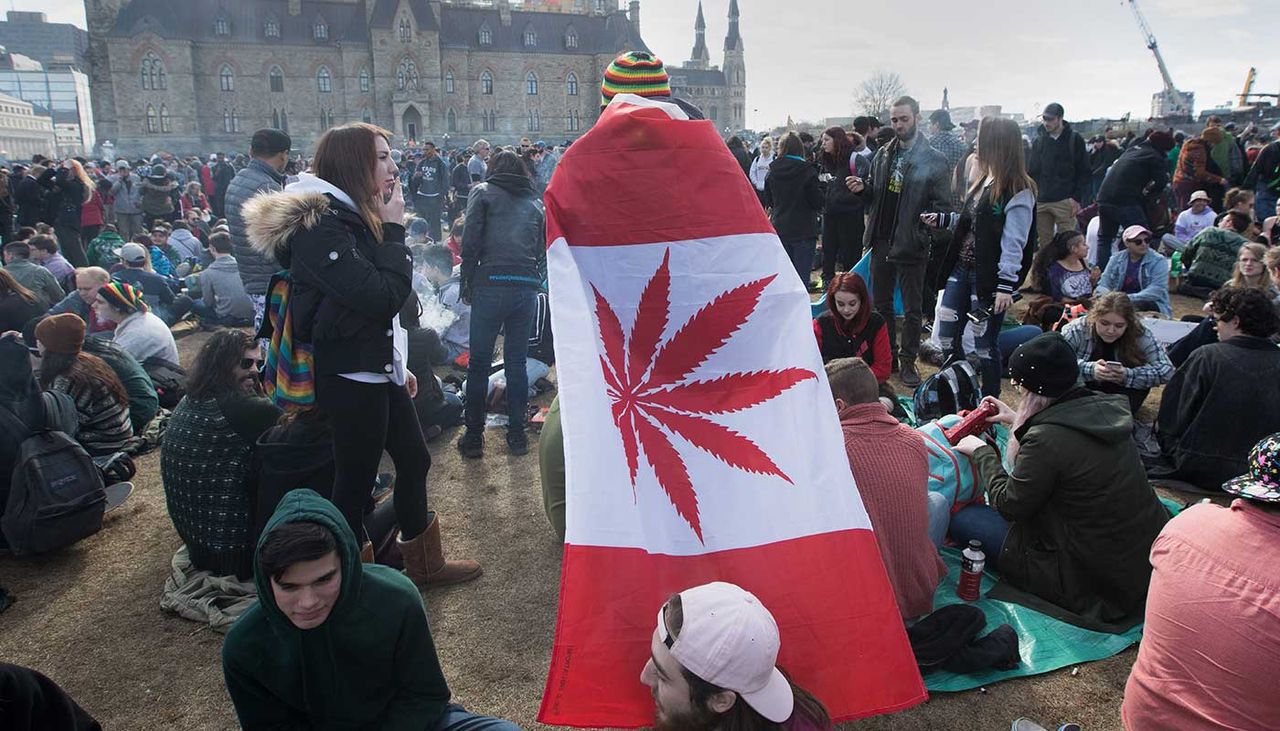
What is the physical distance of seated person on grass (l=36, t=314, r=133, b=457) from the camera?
452cm

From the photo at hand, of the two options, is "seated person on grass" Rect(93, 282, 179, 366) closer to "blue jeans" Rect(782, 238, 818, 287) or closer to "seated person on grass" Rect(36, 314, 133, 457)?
"seated person on grass" Rect(36, 314, 133, 457)

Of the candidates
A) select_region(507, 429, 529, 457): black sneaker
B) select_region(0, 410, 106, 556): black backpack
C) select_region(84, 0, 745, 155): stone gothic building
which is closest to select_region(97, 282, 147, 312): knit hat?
select_region(0, 410, 106, 556): black backpack

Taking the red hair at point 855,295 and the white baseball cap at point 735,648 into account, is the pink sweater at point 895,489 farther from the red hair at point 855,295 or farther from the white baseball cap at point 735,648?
the red hair at point 855,295

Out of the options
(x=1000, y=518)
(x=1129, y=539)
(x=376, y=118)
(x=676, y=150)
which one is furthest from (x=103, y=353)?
(x=376, y=118)

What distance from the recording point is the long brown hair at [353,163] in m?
2.98

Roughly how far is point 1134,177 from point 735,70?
9765 cm

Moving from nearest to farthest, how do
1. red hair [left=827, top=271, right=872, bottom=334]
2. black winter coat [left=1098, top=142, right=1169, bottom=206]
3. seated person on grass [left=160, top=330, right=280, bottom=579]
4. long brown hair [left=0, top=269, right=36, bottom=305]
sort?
seated person on grass [left=160, top=330, right=280, bottom=579]
red hair [left=827, top=271, right=872, bottom=334]
long brown hair [left=0, top=269, right=36, bottom=305]
black winter coat [left=1098, top=142, right=1169, bottom=206]

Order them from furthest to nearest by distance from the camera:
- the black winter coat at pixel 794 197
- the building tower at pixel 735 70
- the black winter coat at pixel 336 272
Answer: the building tower at pixel 735 70, the black winter coat at pixel 794 197, the black winter coat at pixel 336 272

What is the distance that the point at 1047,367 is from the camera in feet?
10.2

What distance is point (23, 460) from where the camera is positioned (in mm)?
3928

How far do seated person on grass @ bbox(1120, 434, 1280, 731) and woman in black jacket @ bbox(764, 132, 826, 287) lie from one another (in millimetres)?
5482

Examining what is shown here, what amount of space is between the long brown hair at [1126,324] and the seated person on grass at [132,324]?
6951 millimetres

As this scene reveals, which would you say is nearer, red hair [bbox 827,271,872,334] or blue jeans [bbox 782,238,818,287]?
red hair [bbox 827,271,872,334]

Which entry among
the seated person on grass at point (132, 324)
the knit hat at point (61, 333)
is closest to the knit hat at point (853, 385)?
the knit hat at point (61, 333)
